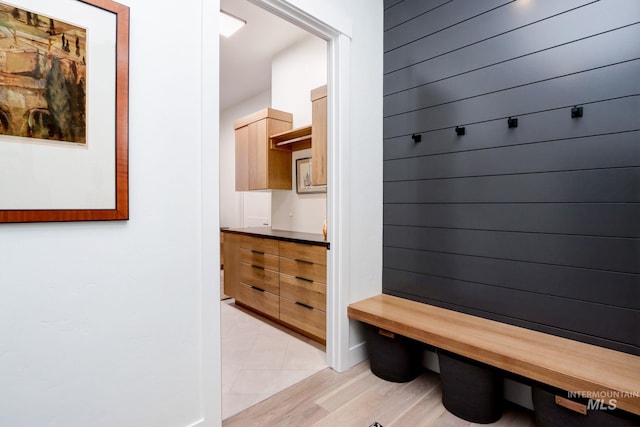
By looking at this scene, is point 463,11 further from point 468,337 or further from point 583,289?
point 468,337

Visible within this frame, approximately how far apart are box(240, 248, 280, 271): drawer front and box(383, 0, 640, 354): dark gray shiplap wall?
110cm

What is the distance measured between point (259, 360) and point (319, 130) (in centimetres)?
195

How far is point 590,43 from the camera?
→ 5.15ft

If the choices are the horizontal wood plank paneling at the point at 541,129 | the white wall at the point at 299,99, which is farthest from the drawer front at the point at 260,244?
the horizontal wood plank paneling at the point at 541,129

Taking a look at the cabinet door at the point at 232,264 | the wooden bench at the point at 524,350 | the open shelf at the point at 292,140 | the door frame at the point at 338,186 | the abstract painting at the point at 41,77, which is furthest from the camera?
the cabinet door at the point at 232,264

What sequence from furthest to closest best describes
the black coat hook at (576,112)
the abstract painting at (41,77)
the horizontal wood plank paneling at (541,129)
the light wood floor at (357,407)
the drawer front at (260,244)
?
1. the drawer front at (260,244)
2. the light wood floor at (357,407)
3. the black coat hook at (576,112)
4. the horizontal wood plank paneling at (541,129)
5. the abstract painting at (41,77)

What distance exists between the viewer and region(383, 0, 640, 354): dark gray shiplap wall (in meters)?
1.50

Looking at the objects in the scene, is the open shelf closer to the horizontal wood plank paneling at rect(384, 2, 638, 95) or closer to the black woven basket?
the horizontal wood plank paneling at rect(384, 2, 638, 95)

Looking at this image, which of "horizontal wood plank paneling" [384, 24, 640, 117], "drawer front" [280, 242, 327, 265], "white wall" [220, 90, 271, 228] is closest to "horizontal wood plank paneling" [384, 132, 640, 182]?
"horizontal wood plank paneling" [384, 24, 640, 117]

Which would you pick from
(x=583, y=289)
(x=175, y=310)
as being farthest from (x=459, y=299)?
(x=175, y=310)

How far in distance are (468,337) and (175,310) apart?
1.48m

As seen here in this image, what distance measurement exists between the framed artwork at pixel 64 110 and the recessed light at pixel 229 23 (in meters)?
2.04

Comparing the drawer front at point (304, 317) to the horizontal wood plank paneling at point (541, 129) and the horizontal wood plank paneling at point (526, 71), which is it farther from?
the horizontal wood plank paneling at point (526, 71)

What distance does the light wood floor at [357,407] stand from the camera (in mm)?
1701
